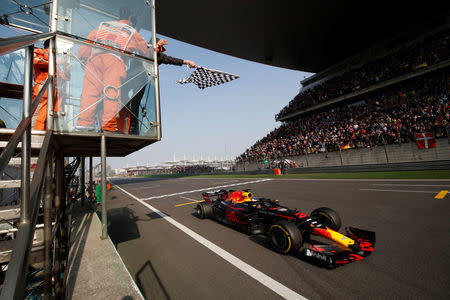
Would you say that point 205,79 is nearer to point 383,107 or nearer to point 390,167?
point 390,167

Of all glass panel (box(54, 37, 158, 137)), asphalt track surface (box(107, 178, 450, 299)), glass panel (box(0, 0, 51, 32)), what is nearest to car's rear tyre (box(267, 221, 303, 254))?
asphalt track surface (box(107, 178, 450, 299))

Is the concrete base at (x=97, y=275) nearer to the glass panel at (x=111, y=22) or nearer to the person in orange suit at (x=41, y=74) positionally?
the person in orange suit at (x=41, y=74)

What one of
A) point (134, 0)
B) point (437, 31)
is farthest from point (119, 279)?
point (437, 31)

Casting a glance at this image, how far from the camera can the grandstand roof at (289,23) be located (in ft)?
62.9

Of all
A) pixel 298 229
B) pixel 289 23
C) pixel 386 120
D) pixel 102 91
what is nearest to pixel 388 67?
pixel 386 120

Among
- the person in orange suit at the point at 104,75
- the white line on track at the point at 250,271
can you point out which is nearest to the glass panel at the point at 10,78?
the person in orange suit at the point at 104,75

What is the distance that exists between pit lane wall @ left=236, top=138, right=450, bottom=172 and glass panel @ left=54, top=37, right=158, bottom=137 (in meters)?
15.4

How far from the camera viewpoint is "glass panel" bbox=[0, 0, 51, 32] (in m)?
3.36

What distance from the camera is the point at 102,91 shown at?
3.48 m

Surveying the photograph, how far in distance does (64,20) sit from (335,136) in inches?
851

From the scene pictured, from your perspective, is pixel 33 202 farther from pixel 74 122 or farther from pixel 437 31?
pixel 437 31

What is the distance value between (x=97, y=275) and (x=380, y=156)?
18.4 m

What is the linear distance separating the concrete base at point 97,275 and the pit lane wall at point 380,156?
1583 centimetres

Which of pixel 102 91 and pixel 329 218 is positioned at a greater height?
pixel 102 91
